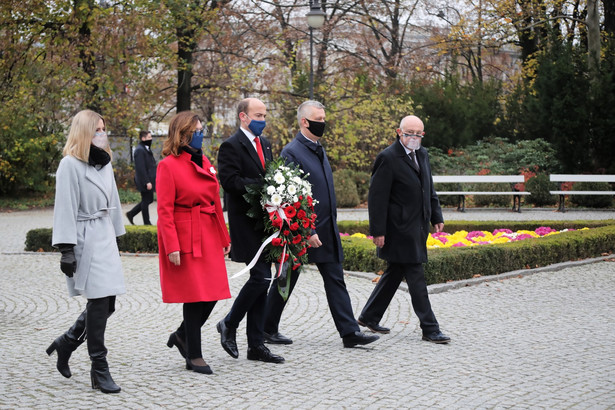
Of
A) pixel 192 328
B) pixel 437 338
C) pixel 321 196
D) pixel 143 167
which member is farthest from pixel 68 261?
pixel 143 167

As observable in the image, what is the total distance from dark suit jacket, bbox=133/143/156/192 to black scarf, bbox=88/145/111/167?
1088cm

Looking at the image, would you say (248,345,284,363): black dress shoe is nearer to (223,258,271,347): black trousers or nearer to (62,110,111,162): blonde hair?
(223,258,271,347): black trousers

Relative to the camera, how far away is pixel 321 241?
7004 mm

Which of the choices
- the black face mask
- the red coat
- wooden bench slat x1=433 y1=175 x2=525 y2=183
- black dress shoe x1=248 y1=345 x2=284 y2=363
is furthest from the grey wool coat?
wooden bench slat x1=433 y1=175 x2=525 y2=183

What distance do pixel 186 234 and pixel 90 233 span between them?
0.67 metres

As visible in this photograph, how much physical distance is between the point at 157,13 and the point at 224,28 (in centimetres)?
610

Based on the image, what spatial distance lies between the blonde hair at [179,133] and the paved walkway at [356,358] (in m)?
1.60

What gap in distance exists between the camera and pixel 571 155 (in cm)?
2483

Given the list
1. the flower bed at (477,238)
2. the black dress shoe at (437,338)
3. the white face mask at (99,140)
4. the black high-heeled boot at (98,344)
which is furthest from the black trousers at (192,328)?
the flower bed at (477,238)

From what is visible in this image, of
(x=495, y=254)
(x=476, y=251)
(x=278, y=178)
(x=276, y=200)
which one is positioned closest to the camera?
(x=276, y=200)

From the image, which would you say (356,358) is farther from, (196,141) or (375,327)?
(196,141)

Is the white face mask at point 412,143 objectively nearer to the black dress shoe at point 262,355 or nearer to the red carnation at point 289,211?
the red carnation at point 289,211

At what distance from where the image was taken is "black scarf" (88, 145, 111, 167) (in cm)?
583

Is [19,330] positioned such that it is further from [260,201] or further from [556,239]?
[556,239]
